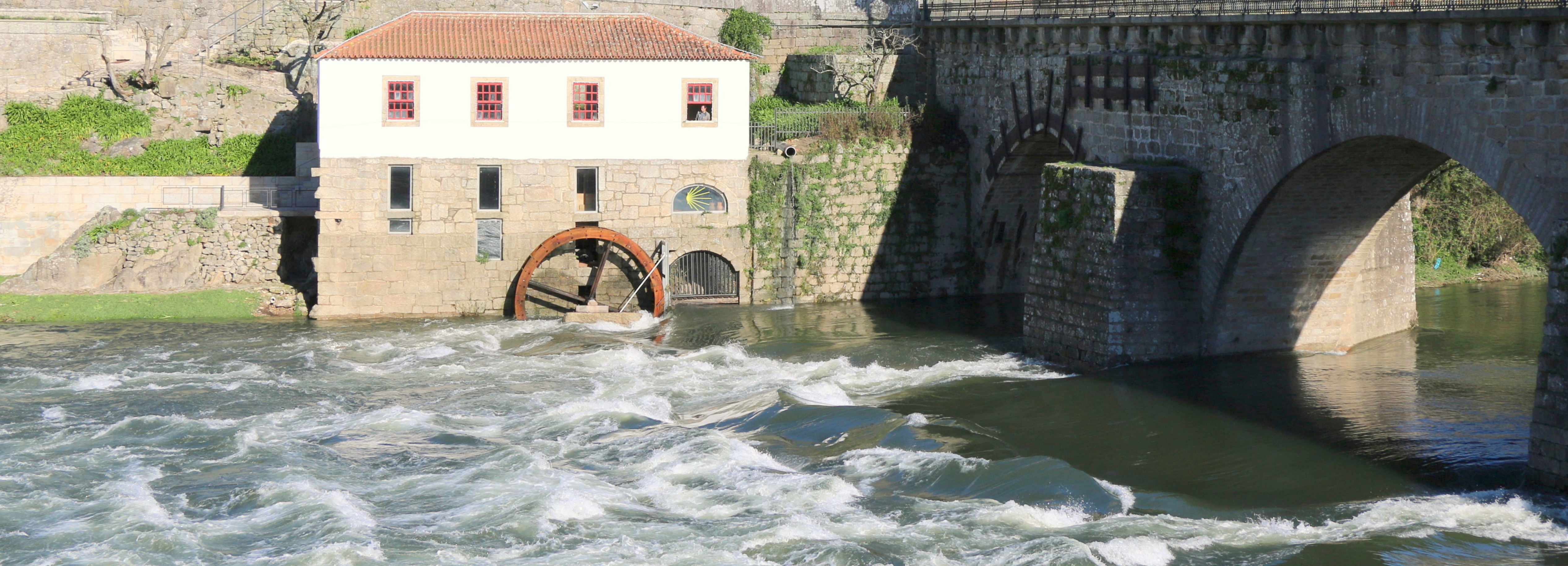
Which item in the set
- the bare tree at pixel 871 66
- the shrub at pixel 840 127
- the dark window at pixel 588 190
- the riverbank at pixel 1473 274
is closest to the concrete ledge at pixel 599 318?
the dark window at pixel 588 190

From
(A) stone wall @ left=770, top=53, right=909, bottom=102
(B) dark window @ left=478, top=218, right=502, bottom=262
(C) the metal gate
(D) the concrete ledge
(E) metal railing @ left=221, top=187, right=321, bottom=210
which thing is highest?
(A) stone wall @ left=770, top=53, right=909, bottom=102

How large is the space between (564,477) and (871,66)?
17.8 m

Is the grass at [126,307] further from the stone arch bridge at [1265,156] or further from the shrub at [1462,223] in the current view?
the shrub at [1462,223]

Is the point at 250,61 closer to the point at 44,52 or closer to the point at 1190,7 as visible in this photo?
the point at 44,52

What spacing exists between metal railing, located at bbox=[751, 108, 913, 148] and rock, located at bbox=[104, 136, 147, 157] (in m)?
12.5

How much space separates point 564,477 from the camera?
1916 cm

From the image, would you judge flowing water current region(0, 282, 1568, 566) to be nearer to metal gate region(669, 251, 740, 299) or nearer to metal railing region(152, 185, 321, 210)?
metal gate region(669, 251, 740, 299)

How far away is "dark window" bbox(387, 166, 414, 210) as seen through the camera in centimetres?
3009

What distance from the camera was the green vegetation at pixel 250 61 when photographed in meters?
36.1

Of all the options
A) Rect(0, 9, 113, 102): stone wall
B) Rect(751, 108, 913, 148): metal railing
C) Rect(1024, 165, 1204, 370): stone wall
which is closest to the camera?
Rect(1024, 165, 1204, 370): stone wall

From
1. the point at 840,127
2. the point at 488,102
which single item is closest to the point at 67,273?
the point at 488,102

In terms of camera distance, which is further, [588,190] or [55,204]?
Result: [55,204]

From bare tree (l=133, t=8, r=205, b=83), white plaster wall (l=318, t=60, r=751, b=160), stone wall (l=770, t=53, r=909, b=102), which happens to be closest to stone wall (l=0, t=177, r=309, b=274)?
white plaster wall (l=318, t=60, r=751, b=160)

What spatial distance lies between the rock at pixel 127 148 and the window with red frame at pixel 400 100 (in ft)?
23.3
